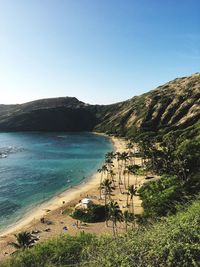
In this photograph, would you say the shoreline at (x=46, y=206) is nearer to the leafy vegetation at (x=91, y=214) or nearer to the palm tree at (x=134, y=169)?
the leafy vegetation at (x=91, y=214)

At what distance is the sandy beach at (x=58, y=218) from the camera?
68.6 metres

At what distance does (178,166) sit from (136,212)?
27211mm

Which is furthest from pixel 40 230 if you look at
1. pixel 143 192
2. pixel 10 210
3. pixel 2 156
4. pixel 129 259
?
pixel 2 156

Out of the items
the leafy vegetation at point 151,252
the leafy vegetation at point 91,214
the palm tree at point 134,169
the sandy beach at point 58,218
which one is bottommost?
the sandy beach at point 58,218

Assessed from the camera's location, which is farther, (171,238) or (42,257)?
(42,257)

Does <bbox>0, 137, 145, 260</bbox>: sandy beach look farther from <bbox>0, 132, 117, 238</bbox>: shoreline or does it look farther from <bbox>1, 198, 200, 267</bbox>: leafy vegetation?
<bbox>1, 198, 200, 267</bbox>: leafy vegetation

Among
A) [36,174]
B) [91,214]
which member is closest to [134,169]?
[36,174]

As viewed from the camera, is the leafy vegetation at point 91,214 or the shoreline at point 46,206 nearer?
the leafy vegetation at point 91,214

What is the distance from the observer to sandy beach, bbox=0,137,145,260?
68.6 m

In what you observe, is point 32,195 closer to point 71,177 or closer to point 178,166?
point 71,177

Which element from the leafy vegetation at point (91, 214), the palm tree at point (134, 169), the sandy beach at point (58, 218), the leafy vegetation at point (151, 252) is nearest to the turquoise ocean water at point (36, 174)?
the sandy beach at point (58, 218)

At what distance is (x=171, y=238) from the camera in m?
32.4

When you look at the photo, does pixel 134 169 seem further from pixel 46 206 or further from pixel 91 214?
pixel 91 214

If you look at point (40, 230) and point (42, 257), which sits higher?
point (42, 257)
